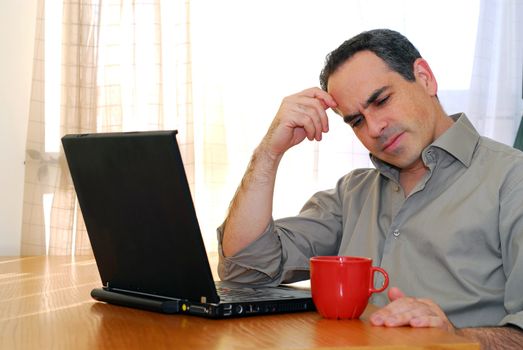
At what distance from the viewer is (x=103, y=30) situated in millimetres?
3074

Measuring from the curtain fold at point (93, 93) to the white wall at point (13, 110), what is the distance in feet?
0.28

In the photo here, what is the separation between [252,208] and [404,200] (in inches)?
12.3

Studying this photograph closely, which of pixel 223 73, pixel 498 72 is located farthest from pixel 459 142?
pixel 498 72

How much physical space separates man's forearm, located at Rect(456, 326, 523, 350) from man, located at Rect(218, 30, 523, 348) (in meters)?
0.19

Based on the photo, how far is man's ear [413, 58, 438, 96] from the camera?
66.1 inches

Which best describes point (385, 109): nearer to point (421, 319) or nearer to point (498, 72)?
point (421, 319)

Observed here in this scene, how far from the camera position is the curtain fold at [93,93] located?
119 inches

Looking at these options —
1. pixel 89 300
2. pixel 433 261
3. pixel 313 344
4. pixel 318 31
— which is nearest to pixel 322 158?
pixel 318 31

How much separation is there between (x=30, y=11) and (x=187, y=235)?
89.7 inches

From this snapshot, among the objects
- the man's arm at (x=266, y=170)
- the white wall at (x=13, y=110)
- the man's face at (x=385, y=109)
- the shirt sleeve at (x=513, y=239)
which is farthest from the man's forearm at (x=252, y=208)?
the white wall at (x=13, y=110)

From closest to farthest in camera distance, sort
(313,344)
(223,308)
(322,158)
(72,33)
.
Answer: (313,344) < (223,308) < (72,33) < (322,158)

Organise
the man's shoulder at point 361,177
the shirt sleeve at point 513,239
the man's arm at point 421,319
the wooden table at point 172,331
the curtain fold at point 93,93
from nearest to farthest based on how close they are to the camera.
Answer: the wooden table at point 172,331 < the man's arm at point 421,319 < the shirt sleeve at point 513,239 < the man's shoulder at point 361,177 < the curtain fold at point 93,93

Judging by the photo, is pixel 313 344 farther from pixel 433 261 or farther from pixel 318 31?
pixel 318 31

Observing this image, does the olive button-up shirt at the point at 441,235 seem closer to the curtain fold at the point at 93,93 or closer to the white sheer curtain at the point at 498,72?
the curtain fold at the point at 93,93
